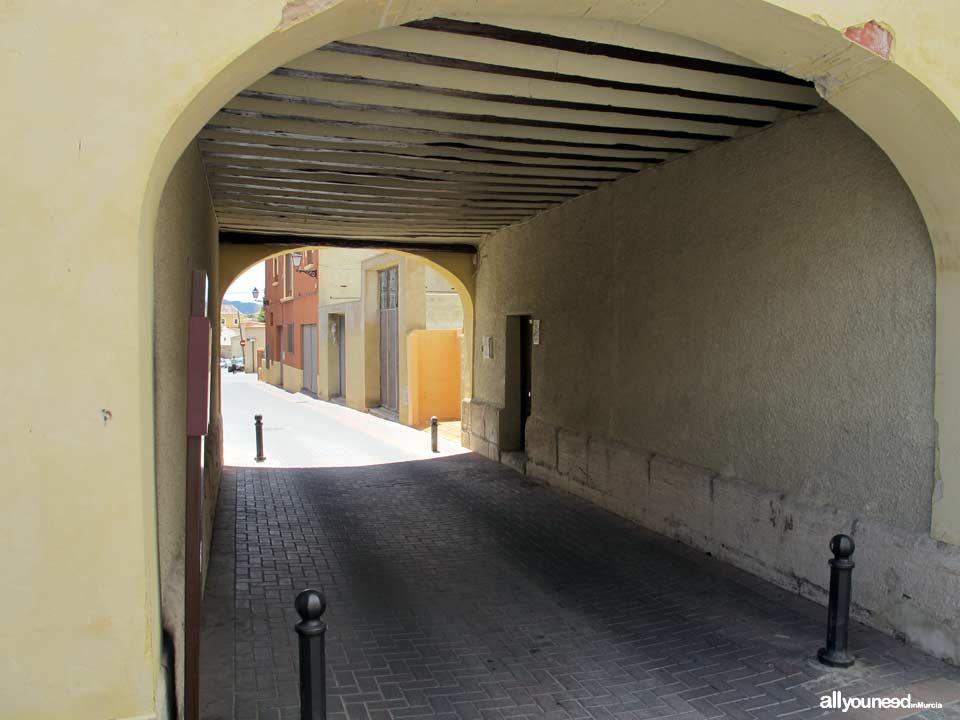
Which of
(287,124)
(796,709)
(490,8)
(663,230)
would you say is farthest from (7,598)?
(663,230)

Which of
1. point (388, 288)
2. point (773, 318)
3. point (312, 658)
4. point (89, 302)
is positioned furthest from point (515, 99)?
point (388, 288)

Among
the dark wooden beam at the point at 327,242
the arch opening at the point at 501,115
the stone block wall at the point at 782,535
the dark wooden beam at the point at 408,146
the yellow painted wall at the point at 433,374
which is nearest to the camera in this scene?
the arch opening at the point at 501,115

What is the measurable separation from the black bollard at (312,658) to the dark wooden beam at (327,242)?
31.7 ft

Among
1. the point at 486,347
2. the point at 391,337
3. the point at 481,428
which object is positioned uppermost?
the point at 391,337

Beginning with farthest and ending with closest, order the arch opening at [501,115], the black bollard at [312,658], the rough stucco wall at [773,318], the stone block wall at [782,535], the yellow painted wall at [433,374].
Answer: the yellow painted wall at [433,374]
the rough stucco wall at [773,318]
the stone block wall at [782,535]
the arch opening at [501,115]
the black bollard at [312,658]

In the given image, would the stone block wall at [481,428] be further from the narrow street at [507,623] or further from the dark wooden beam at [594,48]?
the dark wooden beam at [594,48]

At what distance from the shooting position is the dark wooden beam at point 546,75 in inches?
178

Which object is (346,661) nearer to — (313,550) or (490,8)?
(313,550)

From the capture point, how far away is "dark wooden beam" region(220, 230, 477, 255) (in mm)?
12180

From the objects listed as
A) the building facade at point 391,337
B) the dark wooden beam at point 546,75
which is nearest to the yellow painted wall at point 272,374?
the building facade at point 391,337

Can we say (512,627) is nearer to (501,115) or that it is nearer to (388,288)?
(501,115)

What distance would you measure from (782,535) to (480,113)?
397cm

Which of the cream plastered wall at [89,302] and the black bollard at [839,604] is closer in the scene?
the cream plastered wall at [89,302]

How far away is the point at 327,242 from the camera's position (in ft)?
41.9
